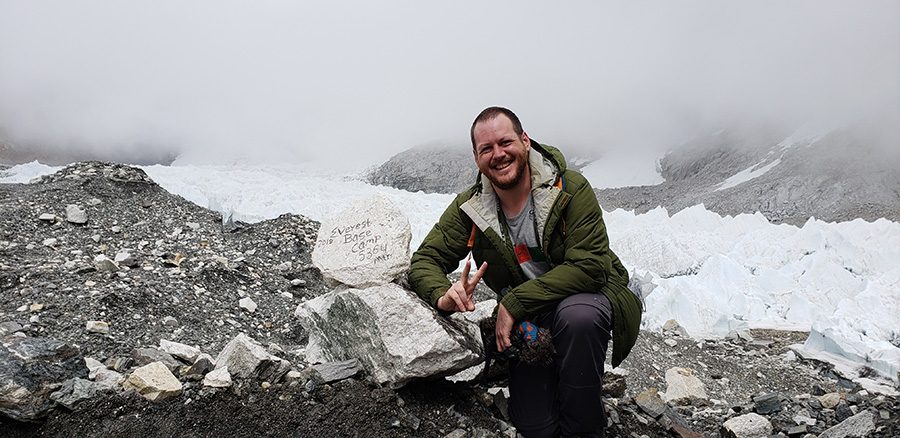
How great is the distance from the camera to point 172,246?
6.25 metres

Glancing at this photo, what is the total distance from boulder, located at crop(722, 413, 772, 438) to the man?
1.24 meters

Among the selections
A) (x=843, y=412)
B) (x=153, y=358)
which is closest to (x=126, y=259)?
(x=153, y=358)

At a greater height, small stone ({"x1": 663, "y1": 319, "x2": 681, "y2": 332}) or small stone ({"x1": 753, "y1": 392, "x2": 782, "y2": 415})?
small stone ({"x1": 753, "y1": 392, "x2": 782, "y2": 415})

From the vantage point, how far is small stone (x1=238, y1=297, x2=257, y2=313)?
5.19 meters

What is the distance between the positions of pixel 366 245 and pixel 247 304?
237cm

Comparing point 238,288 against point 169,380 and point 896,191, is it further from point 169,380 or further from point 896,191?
point 896,191

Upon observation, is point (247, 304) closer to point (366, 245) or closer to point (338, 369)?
point (366, 245)

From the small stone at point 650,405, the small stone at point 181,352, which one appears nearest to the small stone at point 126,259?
the small stone at point 181,352

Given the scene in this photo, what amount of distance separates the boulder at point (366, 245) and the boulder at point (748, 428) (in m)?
2.29

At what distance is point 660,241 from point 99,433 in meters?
10.6

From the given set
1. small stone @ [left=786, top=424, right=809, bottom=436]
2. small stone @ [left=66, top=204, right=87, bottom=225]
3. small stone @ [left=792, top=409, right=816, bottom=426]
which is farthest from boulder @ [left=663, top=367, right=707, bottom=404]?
small stone @ [left=66, top=204, right=87, bottom=225]

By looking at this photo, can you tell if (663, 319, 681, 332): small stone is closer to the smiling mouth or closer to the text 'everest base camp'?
the text 'everest base camp'

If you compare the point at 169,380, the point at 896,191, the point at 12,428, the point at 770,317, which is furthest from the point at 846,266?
the point at 896,191

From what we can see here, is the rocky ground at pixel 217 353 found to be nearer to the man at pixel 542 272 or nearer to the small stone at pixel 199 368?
the small stone at pixel 199 368
